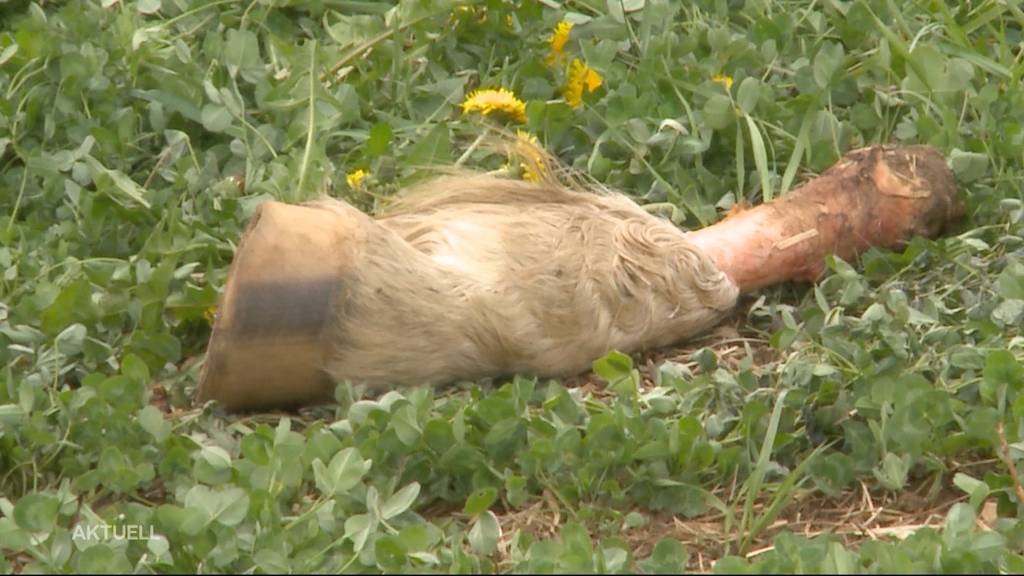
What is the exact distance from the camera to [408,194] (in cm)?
357

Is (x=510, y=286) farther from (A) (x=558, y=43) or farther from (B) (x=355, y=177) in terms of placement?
(A) (x=558, y=43)

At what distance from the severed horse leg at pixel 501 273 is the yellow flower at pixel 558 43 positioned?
650 millimetres

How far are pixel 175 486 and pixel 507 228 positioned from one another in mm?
815

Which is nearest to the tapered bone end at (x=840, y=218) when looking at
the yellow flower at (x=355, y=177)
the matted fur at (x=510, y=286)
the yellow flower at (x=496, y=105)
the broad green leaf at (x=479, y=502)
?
the matted fur at (x=510, y=286)

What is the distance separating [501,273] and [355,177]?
58cm

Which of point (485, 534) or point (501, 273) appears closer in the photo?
point (485, 534)

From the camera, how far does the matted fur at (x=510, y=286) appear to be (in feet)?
10.4

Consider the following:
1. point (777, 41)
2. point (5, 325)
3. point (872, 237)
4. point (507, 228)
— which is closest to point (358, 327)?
point (507, 228)

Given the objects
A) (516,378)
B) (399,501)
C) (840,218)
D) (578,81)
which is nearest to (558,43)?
(578,81)

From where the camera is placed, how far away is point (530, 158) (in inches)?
143

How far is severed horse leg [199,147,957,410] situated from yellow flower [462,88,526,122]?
38cm

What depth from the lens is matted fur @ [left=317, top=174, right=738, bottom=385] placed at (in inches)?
125

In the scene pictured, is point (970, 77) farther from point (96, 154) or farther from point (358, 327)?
point (96, 154)

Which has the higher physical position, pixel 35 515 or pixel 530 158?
pixel 530 158
